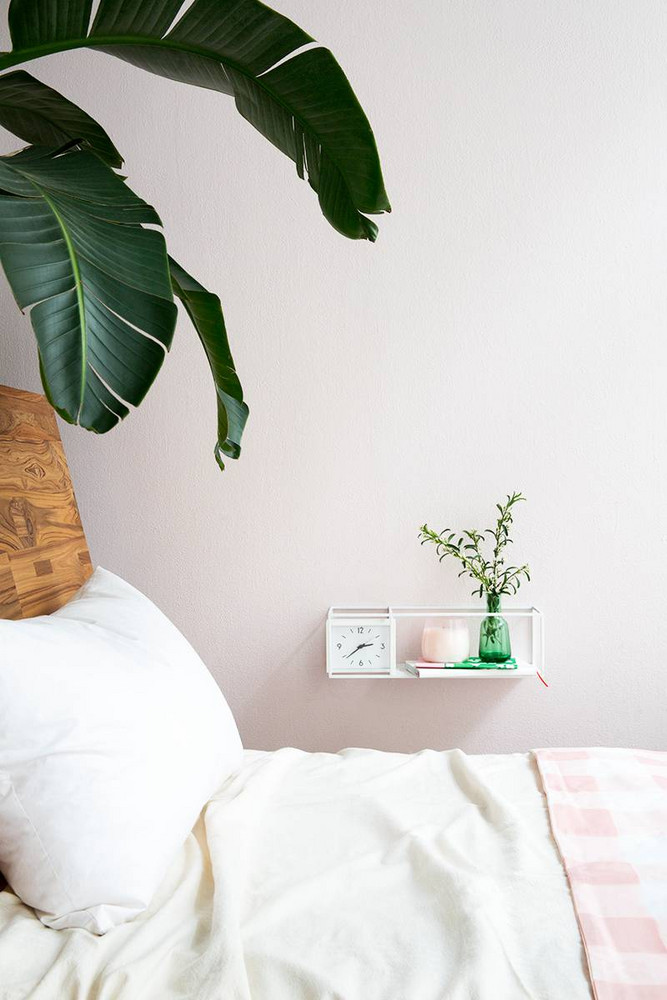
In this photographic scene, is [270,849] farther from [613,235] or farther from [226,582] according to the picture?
[613,235]

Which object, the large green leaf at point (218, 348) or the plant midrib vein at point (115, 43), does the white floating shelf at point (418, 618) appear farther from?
the plant midrib vein at point (115, 43)

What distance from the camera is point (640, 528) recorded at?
2164 mm

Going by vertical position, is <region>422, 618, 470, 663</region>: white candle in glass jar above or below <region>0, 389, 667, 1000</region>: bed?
below

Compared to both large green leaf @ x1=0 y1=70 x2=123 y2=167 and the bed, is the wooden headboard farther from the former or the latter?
large green leaf @ x1=0 y1=70 x2=123 y2=167

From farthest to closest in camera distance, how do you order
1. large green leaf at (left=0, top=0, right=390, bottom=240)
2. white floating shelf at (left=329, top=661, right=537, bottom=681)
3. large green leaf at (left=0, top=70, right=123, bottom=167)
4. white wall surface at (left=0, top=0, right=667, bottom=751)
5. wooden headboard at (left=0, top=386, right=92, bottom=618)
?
1. white wall surface at (left=0, top=0, right=667, bottom=751)
2. white floating shelf at (left=329, top=661, right=537, bottom=681)
3. wooden headboard at (left=0, top=386, right=92, bottom=618)
4. large green leaf at (left=0, top=70, right=123, bottom=167)
5. large green leaf at (left=0, top=0, right=390, bottom=240)

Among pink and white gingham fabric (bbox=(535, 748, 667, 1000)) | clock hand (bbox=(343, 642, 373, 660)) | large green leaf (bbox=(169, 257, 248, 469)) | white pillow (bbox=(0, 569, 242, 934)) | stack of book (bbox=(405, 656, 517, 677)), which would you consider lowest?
stack of book (bbox=(405, 656, 517, 677))

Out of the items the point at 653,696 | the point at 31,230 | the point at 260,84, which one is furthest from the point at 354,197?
the point at 653,696

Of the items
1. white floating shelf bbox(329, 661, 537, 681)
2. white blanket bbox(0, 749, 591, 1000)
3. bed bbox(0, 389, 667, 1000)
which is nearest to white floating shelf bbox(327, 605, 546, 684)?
white floating shelf bbox(329, 661, 537, 681)

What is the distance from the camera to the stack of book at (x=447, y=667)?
6.64 feet

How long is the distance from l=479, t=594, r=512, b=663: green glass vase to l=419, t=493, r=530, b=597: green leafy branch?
0.03m

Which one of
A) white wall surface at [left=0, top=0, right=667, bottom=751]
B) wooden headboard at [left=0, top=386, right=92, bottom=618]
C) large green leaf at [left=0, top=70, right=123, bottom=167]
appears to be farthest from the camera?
white wall surface at [left=0, top=0, right=667, bottom=751]

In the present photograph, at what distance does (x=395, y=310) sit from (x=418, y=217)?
24 centimetres

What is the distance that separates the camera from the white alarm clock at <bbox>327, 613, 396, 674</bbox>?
2100 millimetres

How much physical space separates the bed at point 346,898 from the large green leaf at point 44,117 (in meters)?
0.63
